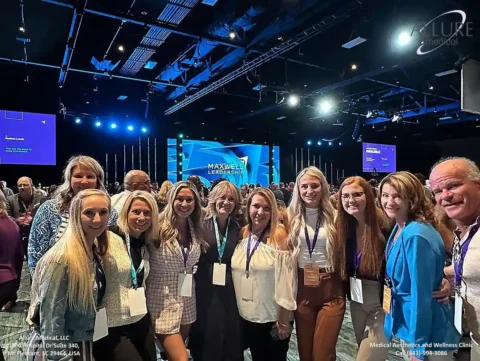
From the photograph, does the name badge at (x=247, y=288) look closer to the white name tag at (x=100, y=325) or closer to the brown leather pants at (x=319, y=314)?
the brown leather pants at (x=319, y=314)

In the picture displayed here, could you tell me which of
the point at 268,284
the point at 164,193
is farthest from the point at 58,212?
the point at 164,193

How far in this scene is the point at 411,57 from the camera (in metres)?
6.33

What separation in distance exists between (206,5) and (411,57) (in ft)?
13.0

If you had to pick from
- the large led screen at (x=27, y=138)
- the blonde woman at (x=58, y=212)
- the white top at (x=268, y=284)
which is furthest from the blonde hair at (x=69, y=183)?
the large led screen at (x=27, y=138)

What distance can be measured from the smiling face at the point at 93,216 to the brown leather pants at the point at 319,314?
130 centimetres

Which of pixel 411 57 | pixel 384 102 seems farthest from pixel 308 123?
pixel 411 57

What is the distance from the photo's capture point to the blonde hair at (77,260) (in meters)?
1.56

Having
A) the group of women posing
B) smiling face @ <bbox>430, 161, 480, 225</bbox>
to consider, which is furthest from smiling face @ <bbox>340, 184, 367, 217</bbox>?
smiling face @ <bbox>430, 161, 480, 225</bbox>

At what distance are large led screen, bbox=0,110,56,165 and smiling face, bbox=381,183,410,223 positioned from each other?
9.43 meters

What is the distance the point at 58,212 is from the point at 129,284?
0.64 meters

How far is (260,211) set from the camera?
90.0 inches

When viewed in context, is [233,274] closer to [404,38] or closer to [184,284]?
[184,284]

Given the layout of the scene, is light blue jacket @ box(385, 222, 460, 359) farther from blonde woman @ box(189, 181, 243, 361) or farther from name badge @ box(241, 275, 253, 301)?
blonde woman @ box(189, 181, 243, 361)

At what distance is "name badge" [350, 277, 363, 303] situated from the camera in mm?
2072
